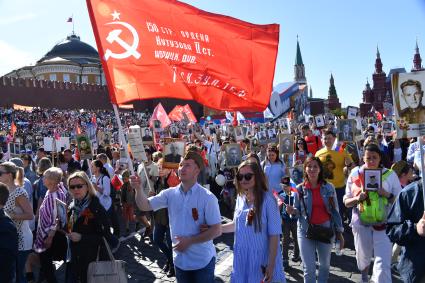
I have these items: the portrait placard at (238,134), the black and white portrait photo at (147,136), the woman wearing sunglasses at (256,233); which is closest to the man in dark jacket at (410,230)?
the woman wearing sunglasses at (256,233)

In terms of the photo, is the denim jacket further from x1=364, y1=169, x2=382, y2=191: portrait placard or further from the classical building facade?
the classical building facade

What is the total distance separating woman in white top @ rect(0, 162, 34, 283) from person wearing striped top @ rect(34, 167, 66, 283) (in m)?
0.20

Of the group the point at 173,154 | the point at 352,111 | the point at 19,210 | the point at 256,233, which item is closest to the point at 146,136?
the point at 173,154

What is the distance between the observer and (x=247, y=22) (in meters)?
6.27

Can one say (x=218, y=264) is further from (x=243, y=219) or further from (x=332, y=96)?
(x=332, y=96)

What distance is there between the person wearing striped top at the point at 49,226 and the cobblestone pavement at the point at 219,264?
47.8 inches

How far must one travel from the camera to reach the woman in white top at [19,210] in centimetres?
487

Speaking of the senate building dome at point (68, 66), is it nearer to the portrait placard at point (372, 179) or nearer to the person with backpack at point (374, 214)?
the person with backpack at point (374, 214)

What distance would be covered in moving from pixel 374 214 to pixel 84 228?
9.43ft

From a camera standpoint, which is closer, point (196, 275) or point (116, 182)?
point (196, 275)

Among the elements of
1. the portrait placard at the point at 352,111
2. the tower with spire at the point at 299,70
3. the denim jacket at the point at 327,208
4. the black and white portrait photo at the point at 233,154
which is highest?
the tower with spire at the point at 299,70

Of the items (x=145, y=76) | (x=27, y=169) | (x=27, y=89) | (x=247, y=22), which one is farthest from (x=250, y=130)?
(x=27, y=89)

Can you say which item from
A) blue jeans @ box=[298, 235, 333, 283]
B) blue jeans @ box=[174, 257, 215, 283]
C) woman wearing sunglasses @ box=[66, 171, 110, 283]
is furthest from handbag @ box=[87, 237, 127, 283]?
blue jeans @ box=[298, 235, 333, 283]

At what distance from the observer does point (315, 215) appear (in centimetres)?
491
